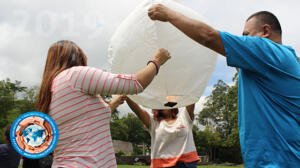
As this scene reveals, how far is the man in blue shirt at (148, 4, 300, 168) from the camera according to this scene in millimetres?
1820

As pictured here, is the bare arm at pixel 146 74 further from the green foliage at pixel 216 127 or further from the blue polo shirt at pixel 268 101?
the green foliage at pixel 216 127

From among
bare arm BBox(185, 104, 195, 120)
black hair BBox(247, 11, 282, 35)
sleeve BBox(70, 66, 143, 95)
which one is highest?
black hair BBox(247, 11, 282, 35)

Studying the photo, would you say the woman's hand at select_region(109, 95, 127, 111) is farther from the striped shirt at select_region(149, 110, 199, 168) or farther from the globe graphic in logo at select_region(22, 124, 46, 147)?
the striped shirt at select_region(149, 110, 199, 168)

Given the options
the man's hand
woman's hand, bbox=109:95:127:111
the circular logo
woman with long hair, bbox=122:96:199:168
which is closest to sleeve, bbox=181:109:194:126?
woman with long hair, bbox=122:96:199:168

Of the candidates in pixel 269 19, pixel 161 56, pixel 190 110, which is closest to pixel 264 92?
pixel 269 19

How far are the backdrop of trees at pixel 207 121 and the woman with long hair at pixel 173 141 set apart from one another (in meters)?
34.9

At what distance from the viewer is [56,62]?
2.03 m

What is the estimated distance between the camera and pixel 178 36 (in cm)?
247

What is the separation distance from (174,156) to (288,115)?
7.22 feet

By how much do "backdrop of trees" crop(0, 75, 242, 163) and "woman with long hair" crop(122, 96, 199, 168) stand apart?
34.9 metres

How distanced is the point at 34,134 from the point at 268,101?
62.6 inches

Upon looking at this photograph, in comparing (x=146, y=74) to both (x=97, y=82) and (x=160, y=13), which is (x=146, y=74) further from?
(x=160, y=13)

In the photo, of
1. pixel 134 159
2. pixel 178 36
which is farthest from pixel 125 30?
pixel 134 159

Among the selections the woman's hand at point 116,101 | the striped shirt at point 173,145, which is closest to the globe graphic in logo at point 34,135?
the woman's hand at point 116,101
